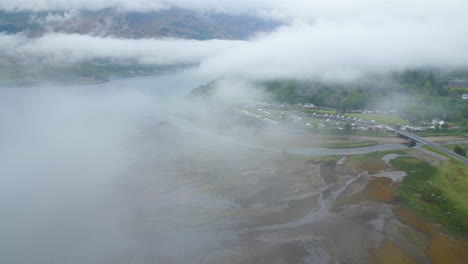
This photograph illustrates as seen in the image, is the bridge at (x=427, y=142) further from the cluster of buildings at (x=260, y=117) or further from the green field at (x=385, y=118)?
the cluster of buildings at (x=260, y=117)

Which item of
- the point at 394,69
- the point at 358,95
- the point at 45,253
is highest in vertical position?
the point at 394,69

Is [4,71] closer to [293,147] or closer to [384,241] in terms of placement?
[293,147]

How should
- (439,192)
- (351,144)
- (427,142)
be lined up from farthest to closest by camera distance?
(427,142)
(351,144)
(439,192)

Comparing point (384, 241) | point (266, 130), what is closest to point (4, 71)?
point (266, 130)

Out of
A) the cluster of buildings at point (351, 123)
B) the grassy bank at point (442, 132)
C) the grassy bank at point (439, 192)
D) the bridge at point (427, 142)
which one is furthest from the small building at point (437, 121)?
the grassy bank at point (439, 192)

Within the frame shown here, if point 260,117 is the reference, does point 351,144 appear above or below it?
below

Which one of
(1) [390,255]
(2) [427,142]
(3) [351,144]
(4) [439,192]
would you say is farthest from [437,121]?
(1) [390,255]

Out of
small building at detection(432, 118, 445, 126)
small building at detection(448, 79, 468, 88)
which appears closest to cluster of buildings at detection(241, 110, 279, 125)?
small building at detection(432, 118, 445, 126)

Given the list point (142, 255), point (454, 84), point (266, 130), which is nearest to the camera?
point (142, 255)

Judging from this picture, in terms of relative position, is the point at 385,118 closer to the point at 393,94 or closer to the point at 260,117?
the point at 393,94
